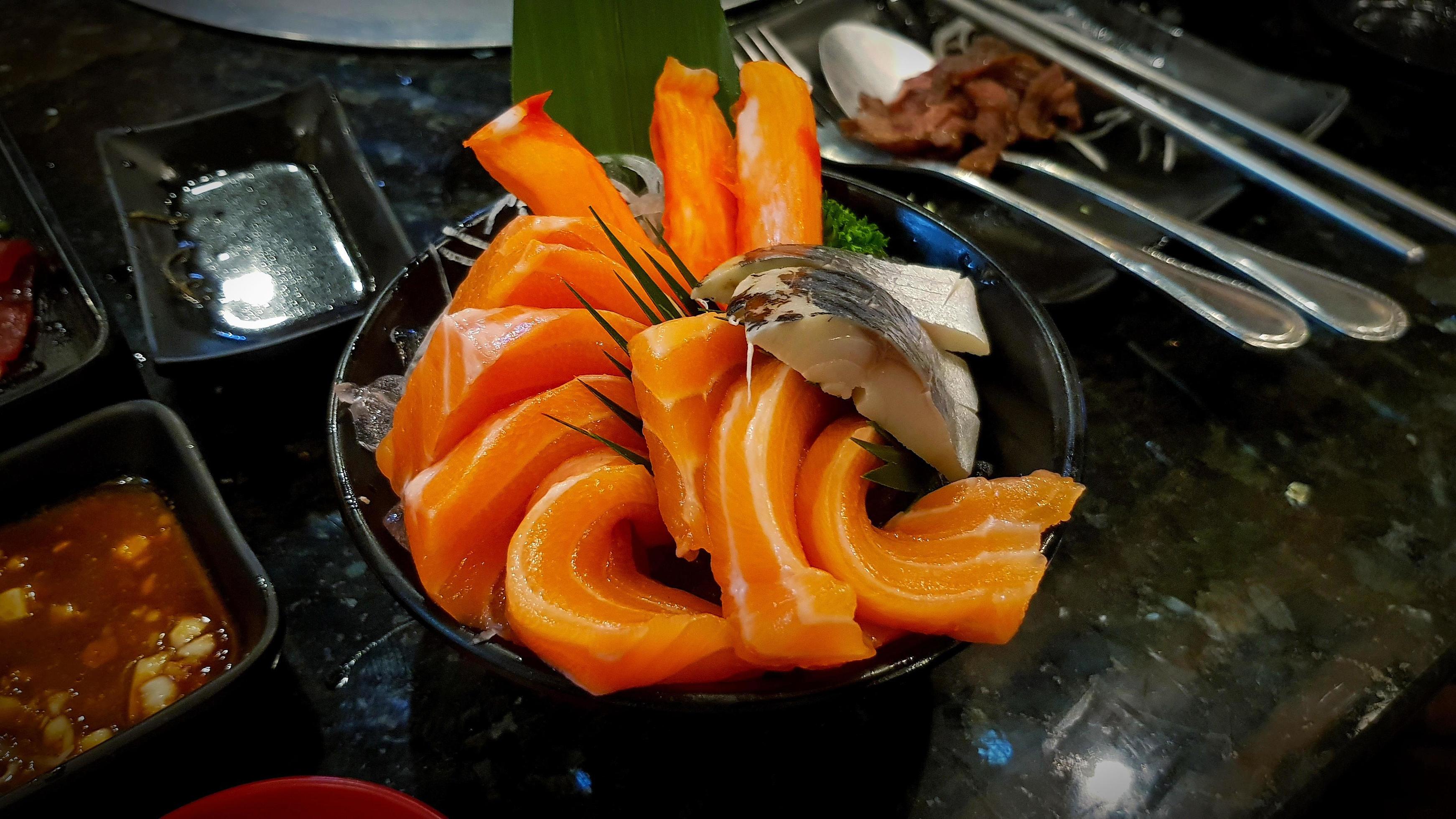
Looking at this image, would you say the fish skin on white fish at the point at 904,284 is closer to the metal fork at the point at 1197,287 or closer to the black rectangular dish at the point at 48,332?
the metal fork at the point at 1197,287

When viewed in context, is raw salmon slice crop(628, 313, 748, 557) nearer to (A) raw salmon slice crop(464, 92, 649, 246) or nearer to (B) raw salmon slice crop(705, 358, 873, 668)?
(B) raw salmon slice crop(705, 358, 873, 668)

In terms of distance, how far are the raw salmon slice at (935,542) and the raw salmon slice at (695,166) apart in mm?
446

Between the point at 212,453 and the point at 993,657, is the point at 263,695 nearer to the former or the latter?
the point at 212,453

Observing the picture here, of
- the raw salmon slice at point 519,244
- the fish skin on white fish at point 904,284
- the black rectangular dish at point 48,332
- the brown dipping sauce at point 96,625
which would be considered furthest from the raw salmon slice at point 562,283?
the black rectangular dish at point 48,332

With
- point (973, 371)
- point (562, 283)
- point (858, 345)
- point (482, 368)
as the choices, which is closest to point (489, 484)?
point (482, 368)

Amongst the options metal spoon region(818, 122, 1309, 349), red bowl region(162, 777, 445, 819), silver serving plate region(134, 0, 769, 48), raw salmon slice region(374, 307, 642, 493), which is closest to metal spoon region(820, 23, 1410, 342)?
metal spoon region(818, 122, 1309, 349)

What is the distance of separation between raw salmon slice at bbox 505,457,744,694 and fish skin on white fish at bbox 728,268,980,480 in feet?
0.66

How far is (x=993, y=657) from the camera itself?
1.12m

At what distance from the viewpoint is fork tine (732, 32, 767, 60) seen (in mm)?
2115

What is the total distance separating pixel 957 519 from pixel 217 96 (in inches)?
91.5

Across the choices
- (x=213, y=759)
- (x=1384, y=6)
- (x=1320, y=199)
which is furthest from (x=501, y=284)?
(x=1384, y=6)

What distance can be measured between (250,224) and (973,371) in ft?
4.83

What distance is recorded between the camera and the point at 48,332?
1.49 m

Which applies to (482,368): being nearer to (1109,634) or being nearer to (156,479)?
(156,479)
